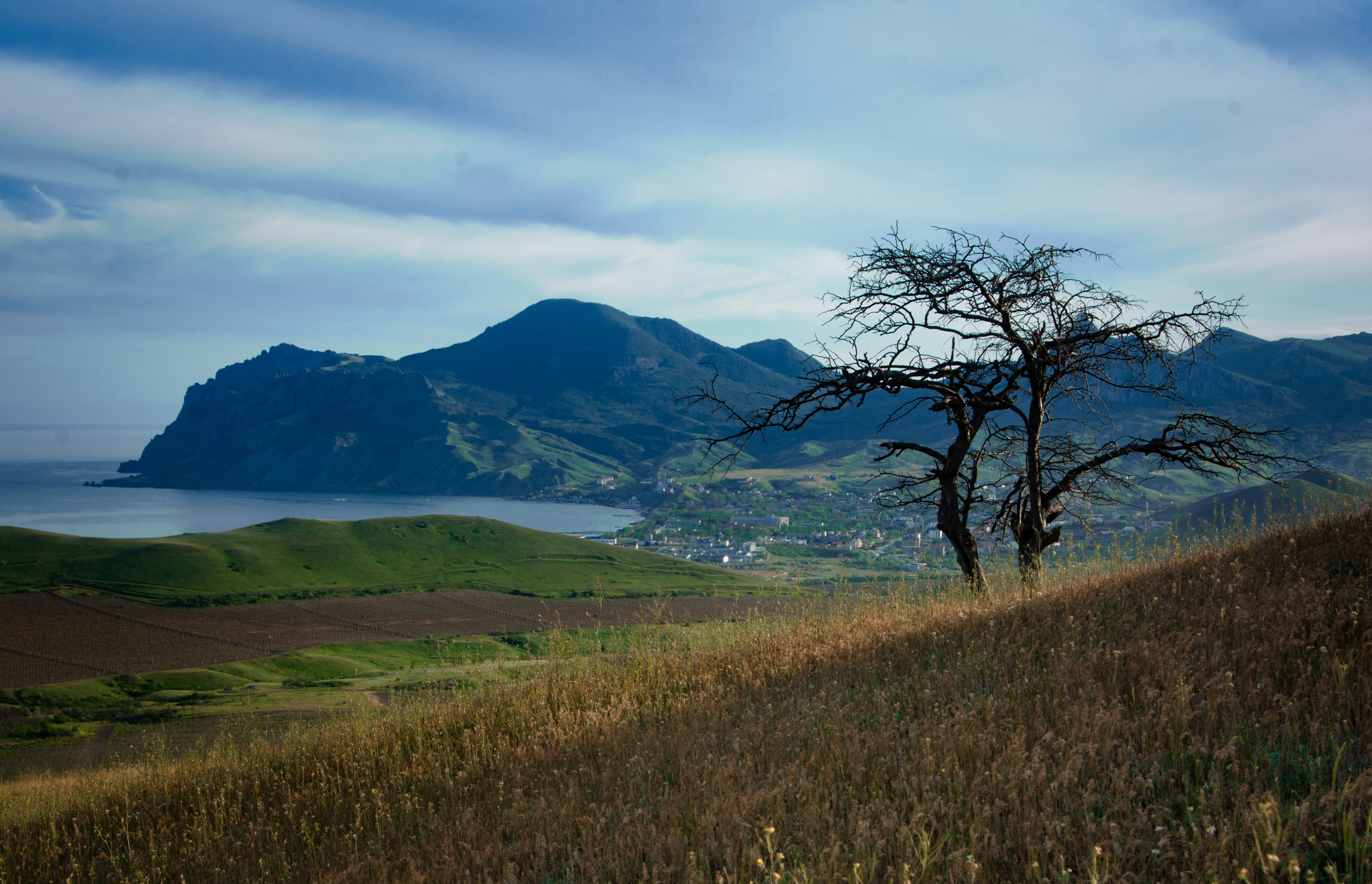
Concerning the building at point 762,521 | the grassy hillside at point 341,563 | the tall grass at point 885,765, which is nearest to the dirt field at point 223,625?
the grassy hillside at point 341,563

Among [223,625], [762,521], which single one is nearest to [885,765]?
[223,625]

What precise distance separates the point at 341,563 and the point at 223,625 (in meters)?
28.3

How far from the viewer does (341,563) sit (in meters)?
95.6

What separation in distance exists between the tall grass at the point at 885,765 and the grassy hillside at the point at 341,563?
7526 cm

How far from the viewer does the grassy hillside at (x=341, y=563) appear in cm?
8062

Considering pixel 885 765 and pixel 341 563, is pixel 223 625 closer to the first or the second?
pixel 341 563

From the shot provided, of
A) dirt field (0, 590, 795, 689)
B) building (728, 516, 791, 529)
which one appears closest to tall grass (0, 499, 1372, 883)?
dirt field (0, 590, 795, 689)

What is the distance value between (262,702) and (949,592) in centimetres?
3300

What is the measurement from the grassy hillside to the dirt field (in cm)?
523

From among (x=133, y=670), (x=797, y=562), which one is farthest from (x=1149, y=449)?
(x=797, y=562)

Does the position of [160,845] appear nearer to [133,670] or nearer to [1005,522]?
[1005,522]

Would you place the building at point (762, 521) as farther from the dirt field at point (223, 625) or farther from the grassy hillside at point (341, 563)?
the dirt field at point (223, 625)

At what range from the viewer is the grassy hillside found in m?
80.6

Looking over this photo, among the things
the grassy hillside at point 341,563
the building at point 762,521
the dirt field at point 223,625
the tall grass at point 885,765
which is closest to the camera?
the tall grass at point 885,765
